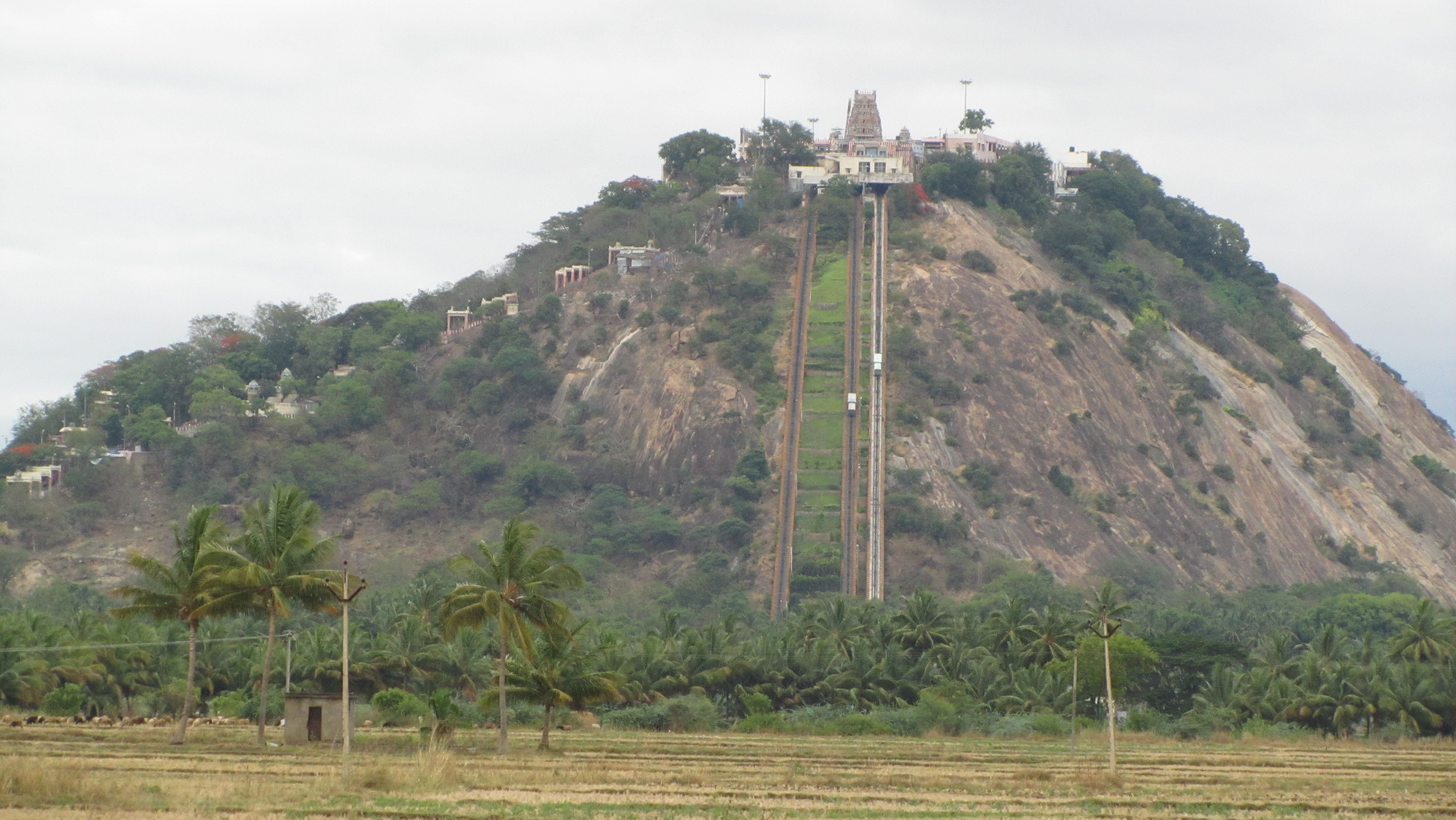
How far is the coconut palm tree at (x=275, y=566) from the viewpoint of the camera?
49.1 m

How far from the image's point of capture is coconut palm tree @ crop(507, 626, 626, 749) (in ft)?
163

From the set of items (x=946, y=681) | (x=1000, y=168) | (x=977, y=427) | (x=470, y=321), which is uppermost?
(x=1000, y=168)

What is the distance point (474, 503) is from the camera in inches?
4343

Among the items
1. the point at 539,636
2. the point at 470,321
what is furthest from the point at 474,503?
the point at 539,636

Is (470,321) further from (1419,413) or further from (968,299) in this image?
(1419,413)

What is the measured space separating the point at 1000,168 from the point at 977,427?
100 feet

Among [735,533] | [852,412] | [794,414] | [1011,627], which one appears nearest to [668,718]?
[1011,627]

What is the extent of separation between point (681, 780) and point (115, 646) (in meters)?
27.7

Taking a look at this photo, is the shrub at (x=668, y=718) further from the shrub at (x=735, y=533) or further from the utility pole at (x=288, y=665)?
the shrub at (x=735, y=533)

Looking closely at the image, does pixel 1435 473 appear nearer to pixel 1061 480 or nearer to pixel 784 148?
pixel 1061 480

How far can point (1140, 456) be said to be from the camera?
112625 millimetres

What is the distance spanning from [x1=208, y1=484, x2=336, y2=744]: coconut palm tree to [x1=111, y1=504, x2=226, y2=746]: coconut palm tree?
43cm

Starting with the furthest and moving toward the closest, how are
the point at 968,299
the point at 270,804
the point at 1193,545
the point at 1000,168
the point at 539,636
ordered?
the point at 1000,168
the point at 968,299
the point at 1193,545
the point at 539,636
the point at 270,804

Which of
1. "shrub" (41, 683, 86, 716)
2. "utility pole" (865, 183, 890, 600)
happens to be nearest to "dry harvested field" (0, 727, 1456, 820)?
"shrub" (41, 683, 86, 716)
